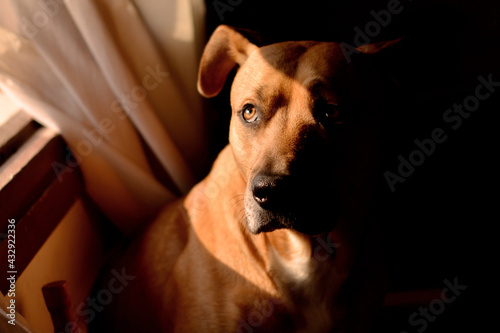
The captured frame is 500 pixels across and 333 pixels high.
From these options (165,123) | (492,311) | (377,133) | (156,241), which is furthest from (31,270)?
(492,311)

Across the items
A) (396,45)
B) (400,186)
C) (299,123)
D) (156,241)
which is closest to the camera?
(299,123)

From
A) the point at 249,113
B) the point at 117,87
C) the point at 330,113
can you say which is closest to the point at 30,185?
the point at 117,87

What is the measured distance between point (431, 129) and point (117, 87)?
3.78 ft

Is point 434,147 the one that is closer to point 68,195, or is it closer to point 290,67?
point 290,67

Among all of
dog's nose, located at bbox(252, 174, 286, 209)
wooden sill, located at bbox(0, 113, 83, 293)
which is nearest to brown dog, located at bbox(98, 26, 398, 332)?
dog's nose, located at bbox(252, 174, 286, 209)

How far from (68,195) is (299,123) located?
35.2 inches

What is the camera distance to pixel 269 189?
1.05 metres

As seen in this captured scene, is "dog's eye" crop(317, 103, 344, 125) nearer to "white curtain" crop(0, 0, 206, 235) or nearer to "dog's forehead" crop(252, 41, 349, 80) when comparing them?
"dog's forehead" crop(252, 41, 349, 80)

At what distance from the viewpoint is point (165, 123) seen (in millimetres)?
1812

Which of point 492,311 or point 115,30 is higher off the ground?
point 115,30

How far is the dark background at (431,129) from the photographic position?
148 cm

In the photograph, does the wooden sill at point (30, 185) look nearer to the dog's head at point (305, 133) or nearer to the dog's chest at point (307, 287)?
the dog's head at point (305, 133)

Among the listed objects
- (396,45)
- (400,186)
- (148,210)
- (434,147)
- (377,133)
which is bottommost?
(400,186)

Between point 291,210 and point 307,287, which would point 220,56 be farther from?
point 307,287
